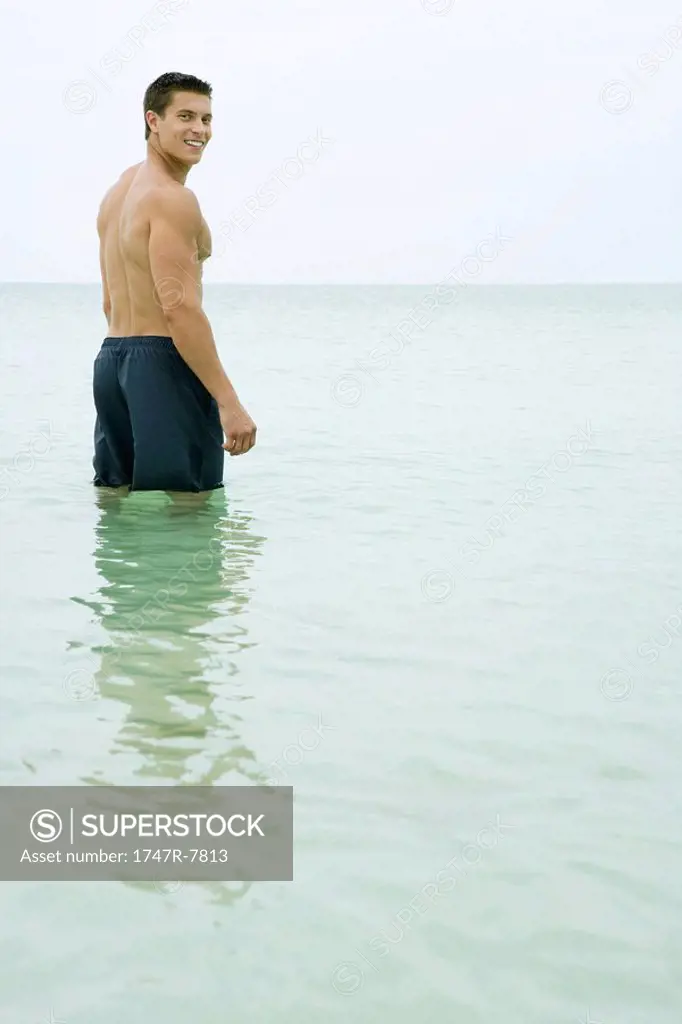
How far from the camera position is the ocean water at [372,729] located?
8.77 feet

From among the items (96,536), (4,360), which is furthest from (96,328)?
(96,536)

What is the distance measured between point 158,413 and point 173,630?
77.9 inches

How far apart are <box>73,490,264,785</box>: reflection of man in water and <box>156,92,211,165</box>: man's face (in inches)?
67.1

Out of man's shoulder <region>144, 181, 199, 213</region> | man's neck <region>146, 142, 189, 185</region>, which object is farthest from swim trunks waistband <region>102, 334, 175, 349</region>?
man's neck <region>146, 142, 189, 185</region>

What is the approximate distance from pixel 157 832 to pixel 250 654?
62.3 inches

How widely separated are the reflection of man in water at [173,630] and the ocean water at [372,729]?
0.02 m

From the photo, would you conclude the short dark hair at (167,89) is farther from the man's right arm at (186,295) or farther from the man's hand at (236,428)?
the man's hand at (236,428)

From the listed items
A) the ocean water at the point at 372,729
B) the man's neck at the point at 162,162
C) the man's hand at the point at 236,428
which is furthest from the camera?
the man's neck at the point at 162,162

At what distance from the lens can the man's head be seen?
6641mm

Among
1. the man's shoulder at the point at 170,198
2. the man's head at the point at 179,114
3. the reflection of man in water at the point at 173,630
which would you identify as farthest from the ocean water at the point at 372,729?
the man's head at the point at 179,114

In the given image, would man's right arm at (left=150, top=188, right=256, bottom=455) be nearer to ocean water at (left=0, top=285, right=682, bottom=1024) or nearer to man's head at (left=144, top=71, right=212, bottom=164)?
man's head at (left=144, top=71, right=212, bottom=164)

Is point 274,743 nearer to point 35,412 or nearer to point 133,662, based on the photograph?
point 133,662

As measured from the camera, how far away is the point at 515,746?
3889 millimetres

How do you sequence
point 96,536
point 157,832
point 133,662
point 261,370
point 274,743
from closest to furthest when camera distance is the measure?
point 157,832 → point 274,743 → point 133,662 → point 96,536 → point 261,370
